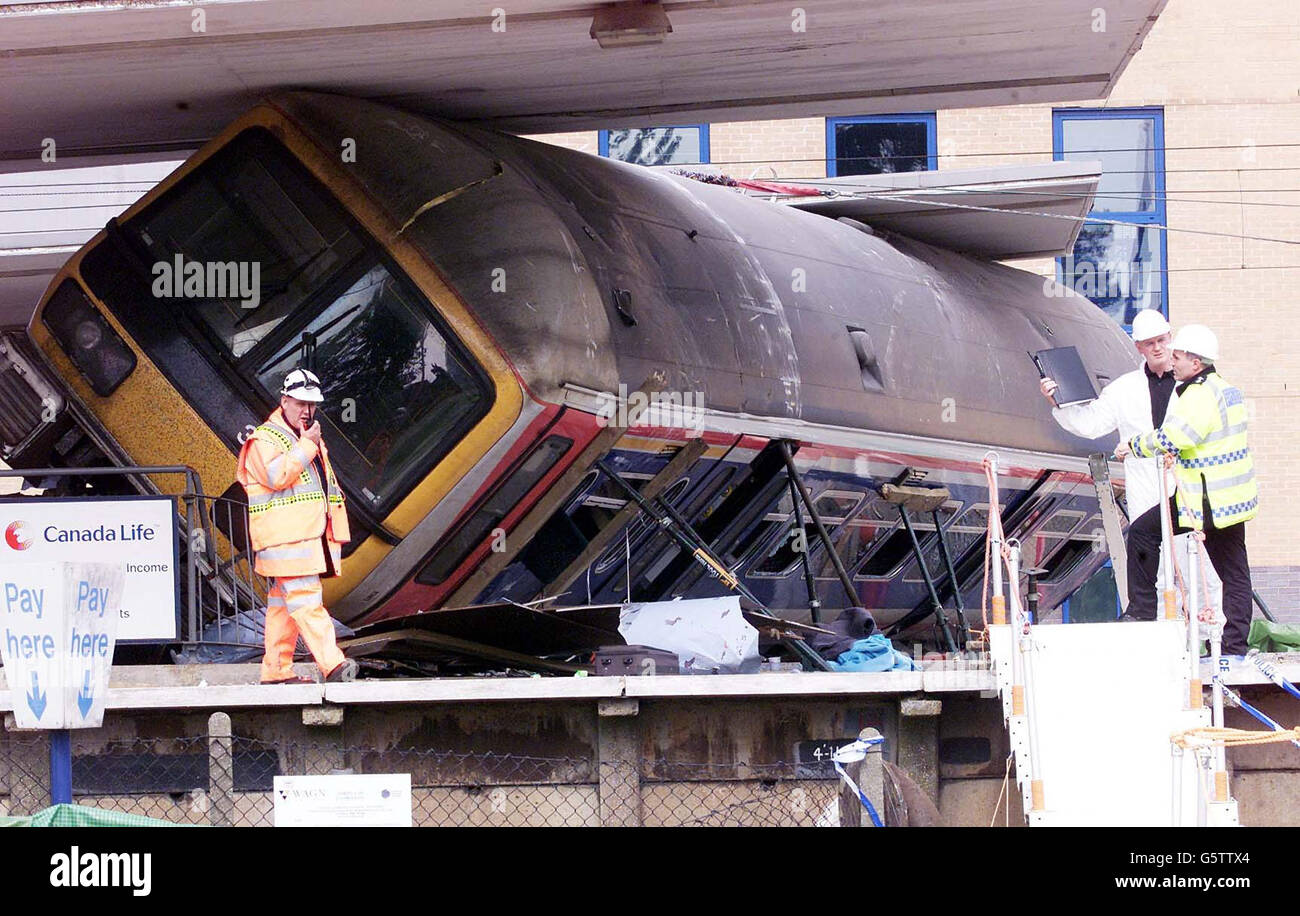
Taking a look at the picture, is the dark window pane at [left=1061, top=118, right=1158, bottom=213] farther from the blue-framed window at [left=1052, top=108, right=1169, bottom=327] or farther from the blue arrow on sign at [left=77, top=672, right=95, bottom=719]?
the blue arrow on sign at [left=77, top=672, right=95, bottom=719]

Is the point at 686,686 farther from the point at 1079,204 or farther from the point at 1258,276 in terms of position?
the point at 1258,276

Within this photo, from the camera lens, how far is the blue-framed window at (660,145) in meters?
22.2

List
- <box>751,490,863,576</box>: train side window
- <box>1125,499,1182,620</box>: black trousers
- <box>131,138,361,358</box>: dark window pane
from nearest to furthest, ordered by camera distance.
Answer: <box>1125,499,1182,620</box>: black trousers → <box>131,138,361,358</box>: dark window pane → <box>751,490,863,576</box>: train side window

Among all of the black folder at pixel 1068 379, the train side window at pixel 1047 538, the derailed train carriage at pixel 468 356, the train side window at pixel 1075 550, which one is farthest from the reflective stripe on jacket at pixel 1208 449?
the train side window at pixel 1075 550


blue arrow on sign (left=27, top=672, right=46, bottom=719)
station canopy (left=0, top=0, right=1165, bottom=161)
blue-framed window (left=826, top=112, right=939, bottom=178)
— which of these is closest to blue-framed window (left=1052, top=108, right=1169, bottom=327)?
blue-framed window (left=826, top=112, right=939, bottom=178)

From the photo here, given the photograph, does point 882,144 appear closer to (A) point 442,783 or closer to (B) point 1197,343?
(B) point 1197,343

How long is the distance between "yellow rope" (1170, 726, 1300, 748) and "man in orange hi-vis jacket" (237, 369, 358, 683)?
4.07 m

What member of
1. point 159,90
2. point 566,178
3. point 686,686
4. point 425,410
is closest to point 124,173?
point 159,90

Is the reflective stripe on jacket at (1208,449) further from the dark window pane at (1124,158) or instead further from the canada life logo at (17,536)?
the dark window pane at (1124,158)

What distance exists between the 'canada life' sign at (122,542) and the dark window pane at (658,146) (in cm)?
1360

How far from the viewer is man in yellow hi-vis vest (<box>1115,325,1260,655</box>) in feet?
30.4

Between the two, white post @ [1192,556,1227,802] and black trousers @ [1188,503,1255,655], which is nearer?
white post @ [1192,556,1227,802]

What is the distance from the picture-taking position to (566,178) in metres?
11.3

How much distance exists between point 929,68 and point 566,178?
240 centimetres
